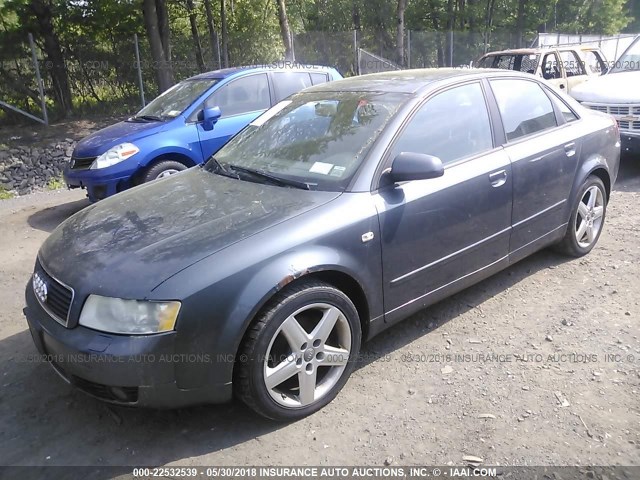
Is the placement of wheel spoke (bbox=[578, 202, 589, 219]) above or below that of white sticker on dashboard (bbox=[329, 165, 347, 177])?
below

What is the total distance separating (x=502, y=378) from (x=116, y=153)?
16.6 ft

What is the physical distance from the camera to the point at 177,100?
23.8 ft

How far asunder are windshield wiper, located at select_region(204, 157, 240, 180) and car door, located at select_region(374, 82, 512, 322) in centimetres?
102

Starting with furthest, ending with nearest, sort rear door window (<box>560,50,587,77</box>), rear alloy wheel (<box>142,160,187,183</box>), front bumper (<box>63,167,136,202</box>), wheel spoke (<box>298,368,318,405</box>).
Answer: rear door window (<box>560,50,587,77</box>) < rear alloy wheel (<box>142,160,187,183</box>) < front bumper (<box>63,167,136,202</box>) < wheel spoke (<box>298,368,318,405</box>)

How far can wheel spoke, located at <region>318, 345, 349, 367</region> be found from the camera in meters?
2.92

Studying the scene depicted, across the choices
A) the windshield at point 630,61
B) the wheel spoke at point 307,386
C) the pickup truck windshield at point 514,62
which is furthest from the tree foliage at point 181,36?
the wheel spoke at point 307,386

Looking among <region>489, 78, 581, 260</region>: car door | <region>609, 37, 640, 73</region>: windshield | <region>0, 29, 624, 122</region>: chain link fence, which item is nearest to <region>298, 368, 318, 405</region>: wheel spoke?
<region>489, 78, 581, 260</region>: car door

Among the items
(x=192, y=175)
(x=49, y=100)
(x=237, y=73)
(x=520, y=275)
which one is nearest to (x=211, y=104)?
(x=237, y=73)

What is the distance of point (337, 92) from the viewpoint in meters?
3.84

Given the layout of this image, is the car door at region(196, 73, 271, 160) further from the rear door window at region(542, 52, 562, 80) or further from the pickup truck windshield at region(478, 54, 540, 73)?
the rear door window at region(542, 52, 562, 80)

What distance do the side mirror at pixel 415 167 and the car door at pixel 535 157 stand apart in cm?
104

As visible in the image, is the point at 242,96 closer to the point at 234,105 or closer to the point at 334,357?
the point at 234,105

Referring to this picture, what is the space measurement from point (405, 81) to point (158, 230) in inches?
78.1

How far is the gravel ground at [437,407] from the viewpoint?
2648 mm
